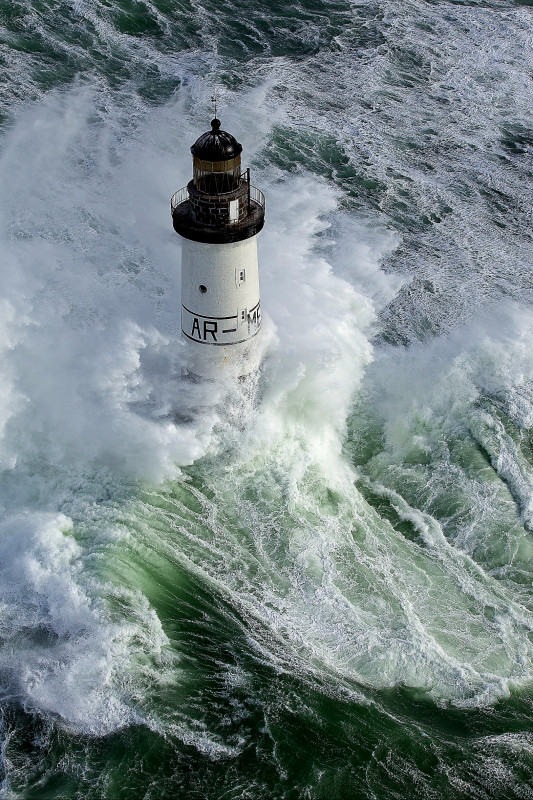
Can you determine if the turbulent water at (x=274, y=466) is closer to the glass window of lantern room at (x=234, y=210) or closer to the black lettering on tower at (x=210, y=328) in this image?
the black lettering on tower at (x=210, y=328)

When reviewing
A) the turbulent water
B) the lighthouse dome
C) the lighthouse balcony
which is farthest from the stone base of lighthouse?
the lighthouse dome

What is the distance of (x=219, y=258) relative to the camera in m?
19.9

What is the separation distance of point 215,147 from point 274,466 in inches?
309

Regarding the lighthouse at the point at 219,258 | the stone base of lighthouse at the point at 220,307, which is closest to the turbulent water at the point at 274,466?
the stone base of lighthouse at the point at 220,307

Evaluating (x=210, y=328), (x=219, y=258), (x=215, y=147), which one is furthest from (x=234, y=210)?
(x=210, y=328)

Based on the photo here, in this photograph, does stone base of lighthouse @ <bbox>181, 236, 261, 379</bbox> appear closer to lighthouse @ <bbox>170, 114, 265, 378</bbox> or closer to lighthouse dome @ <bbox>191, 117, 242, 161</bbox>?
lighthouse @ <bbox>170, 114, 265, 378</bbox>

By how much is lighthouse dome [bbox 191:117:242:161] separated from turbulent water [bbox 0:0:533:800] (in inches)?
197

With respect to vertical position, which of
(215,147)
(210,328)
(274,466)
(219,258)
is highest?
(215,147)

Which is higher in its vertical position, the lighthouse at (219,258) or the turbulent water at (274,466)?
the lighthouse at (219,258)

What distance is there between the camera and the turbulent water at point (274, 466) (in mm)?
17094

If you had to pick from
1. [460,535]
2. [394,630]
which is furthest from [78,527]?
[460,535]

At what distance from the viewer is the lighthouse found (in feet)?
63.0

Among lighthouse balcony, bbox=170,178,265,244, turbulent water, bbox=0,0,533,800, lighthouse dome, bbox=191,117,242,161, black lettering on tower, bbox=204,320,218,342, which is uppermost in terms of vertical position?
lighthouse dome, bbox=191,117,242,161

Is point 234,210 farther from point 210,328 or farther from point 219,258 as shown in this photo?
point 210,328
